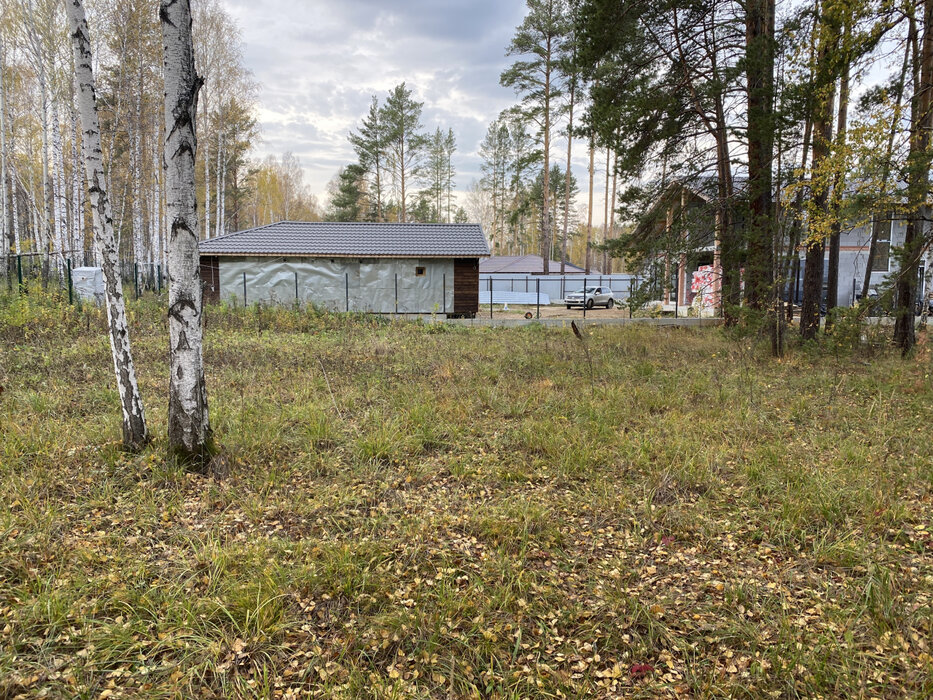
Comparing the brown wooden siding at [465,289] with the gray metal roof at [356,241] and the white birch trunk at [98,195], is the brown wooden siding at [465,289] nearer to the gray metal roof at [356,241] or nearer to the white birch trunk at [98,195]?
the gray metal roof at [356,241]

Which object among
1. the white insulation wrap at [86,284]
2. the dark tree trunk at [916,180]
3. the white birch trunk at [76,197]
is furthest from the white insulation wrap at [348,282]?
the dark tree trunk at [916,180]

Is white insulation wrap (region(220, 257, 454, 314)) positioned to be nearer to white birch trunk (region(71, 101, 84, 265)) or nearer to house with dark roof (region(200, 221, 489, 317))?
house with dark roof (region(200, 221, 489, 317))

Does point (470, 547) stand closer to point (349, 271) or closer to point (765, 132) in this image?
point (765, 132)

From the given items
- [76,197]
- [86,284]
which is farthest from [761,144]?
[76,197]

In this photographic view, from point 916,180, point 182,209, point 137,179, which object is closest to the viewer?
point 182,209

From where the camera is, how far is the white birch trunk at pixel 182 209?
372 cm

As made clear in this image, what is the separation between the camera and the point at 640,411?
5812mm

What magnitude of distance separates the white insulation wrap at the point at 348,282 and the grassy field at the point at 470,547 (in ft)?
41.7

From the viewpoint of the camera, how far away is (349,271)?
62.8ft

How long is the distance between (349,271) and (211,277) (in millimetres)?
4851

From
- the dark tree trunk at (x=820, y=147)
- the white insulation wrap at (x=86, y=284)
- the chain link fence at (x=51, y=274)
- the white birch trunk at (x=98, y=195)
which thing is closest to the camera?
the white birch trunk at (x=98, y=195)

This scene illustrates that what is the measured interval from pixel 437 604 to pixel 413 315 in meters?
16.7

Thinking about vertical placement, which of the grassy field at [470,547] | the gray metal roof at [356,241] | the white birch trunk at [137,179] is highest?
the white birch trunk at [137,179]

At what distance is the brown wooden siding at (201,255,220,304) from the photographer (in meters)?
18.5
